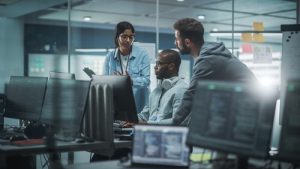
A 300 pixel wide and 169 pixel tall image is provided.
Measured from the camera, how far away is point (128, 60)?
4.02m

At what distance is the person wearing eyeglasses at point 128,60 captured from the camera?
3941 mm

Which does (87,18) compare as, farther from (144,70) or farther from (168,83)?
(168,83)

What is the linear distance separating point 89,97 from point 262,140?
4.27ft

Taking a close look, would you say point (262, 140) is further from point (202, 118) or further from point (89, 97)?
point (89, 97)

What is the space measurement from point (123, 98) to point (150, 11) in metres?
5.22

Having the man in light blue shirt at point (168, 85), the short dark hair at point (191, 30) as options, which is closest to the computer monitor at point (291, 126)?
the short dark hair at point (191, 30)

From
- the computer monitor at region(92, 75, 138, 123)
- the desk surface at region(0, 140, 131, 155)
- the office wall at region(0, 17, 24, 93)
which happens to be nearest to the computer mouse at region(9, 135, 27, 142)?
the desk surface at region(0, 140, 131, 155)

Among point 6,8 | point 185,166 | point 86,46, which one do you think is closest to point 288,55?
point 185,166

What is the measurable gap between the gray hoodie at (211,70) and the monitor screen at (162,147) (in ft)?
1.69

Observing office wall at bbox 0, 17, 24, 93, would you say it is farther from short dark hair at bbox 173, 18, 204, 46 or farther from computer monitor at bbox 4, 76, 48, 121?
short dark hair at bbox 173, 18, 204, 46

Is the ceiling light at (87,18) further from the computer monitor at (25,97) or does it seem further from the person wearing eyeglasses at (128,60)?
the computer monitor at (25,97)

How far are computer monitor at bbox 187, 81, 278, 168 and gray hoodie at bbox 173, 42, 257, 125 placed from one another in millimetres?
658

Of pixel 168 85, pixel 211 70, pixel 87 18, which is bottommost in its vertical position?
pixel 168 85

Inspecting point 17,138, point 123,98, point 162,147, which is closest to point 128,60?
point 123,98
